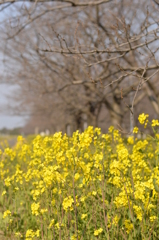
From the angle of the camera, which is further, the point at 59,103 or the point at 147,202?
the point at 59,103

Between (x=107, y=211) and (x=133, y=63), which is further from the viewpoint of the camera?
(x=133, y=63)

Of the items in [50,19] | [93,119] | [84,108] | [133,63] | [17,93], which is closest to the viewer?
[50,19]

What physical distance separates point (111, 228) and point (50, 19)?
8938mm

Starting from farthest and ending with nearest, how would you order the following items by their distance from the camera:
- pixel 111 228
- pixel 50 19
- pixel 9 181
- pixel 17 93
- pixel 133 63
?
pixel 17 93
pixel 133 63
pixel 50 19
pixel 9 181
pixel 111 228

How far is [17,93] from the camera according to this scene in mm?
21172

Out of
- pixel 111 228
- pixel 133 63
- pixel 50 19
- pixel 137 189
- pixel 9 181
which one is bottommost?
pixel 111 228

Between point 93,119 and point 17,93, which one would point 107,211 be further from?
point 17,93

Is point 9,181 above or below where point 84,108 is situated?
below

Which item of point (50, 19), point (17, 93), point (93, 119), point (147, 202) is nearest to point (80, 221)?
point (147, 202)

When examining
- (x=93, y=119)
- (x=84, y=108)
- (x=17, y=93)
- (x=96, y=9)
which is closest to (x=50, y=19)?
(x=96, y=9)

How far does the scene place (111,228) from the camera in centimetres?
344

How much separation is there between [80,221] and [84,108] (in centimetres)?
1223

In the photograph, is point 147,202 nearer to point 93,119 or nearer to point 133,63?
point 133,63

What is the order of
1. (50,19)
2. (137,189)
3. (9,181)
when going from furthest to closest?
(50,19) → (9,181) → (137,189)
